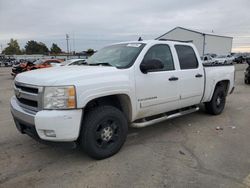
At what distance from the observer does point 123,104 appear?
4.18m

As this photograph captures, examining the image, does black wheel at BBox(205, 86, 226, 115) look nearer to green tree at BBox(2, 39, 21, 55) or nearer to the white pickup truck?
the white pickup truck

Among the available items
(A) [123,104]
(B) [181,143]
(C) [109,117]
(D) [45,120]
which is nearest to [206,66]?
(B) [181,143]

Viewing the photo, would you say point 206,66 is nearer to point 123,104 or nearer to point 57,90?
point 123,104

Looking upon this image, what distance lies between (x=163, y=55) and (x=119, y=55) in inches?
35.5

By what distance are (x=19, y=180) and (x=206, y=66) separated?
14.9 ft

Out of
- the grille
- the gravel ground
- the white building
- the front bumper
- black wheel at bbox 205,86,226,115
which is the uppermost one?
the white building

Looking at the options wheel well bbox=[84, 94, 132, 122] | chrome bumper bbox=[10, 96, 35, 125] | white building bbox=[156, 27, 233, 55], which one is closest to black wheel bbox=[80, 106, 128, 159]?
wheel well bbox=[84, 94, 132, 122]

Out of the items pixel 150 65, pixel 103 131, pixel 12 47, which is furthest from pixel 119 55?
pixel 12 47

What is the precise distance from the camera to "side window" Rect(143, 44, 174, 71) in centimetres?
455

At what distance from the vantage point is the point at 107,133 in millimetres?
3832

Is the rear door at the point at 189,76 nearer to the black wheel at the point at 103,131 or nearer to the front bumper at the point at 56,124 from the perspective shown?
the black wheel at the point at 103,131

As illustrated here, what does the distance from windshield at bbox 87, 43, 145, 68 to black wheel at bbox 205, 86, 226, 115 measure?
2.81m

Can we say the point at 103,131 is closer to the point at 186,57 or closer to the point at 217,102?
the point at 186,57

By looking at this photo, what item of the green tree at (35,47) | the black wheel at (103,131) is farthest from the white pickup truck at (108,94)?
the green tree at (35,47)
